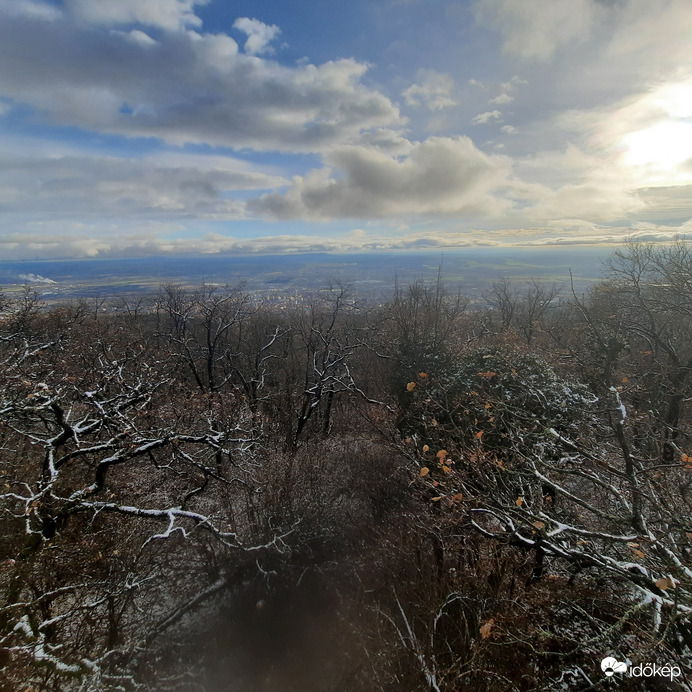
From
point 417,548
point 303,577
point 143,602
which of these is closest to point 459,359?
point 417,548

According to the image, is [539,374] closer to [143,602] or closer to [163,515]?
[163,515]

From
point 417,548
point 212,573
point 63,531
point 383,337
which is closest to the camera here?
point 63,531

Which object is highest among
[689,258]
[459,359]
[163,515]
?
[689,258]

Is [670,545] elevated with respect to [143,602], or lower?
elevated

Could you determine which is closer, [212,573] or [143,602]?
[143,602]

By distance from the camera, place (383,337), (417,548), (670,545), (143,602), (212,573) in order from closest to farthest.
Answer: (670,545) → (417,548) → (143,602) → (212,573) → (383,337)

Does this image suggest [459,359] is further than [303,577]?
Yes

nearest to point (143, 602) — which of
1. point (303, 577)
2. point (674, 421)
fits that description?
point (303, 577)

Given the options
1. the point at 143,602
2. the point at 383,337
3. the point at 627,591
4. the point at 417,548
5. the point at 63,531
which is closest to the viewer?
the point at 627,591

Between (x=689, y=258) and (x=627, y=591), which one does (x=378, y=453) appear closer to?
(x=627, y=591)
